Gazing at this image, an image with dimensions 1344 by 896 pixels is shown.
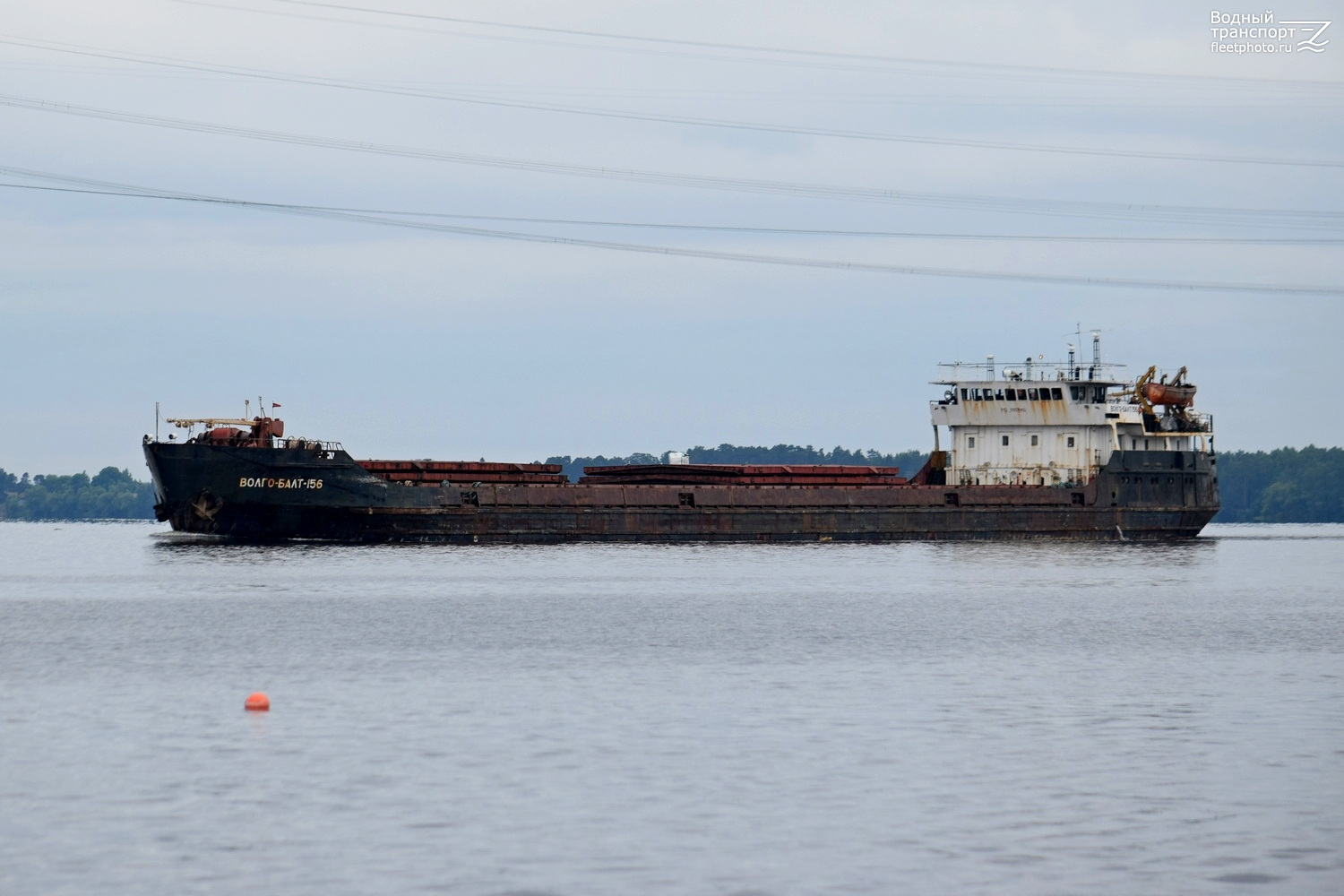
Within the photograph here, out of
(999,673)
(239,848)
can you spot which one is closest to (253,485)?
(999,673)

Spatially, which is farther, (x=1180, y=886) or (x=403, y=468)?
(x=403, y=468)

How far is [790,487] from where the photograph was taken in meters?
86.5

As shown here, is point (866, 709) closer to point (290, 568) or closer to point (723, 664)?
point (723, 664)

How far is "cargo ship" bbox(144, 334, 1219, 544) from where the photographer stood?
250ft

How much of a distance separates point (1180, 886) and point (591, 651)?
23192 millimetres

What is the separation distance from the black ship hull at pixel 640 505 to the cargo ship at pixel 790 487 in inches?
3.6

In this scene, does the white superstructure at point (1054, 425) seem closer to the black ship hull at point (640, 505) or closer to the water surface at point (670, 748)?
the black ship hull at point (640, 505)

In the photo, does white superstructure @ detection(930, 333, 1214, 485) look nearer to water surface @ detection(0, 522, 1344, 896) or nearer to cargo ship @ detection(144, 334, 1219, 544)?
cargo ship @ detection(144, 334, 1219, 544)

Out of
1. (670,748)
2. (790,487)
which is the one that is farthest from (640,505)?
(670,748)

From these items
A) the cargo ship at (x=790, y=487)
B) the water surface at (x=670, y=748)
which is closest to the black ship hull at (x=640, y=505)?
the cargo ship at (x=790, y=487)

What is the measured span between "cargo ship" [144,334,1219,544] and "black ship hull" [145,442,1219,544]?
0.30 ft

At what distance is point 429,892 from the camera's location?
1606 cm

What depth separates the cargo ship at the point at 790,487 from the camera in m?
76.2

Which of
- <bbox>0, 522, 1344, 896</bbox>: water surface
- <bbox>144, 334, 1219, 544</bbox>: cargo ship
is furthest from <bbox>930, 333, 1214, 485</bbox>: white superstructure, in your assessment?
<bbox>0, 522, 1344, 896</bbox>: water surface
